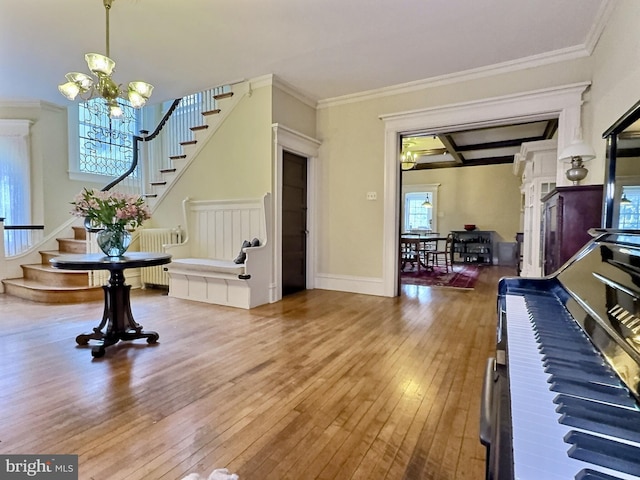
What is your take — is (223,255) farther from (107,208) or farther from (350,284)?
(107,208)

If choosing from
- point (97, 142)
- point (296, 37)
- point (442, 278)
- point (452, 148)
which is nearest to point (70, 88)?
point (296, 37)

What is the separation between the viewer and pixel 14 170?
5.19 m

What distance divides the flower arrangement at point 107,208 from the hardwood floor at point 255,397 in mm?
1019

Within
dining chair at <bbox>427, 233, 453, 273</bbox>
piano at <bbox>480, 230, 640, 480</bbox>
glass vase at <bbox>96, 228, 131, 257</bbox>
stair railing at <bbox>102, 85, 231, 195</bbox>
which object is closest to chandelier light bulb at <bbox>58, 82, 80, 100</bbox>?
glass vase at <bbox>96, 228, 131, 257</bbox>

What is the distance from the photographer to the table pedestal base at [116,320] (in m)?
2.67

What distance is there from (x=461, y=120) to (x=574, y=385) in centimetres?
400

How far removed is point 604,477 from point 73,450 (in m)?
1.82

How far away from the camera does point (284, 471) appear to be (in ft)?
4.22

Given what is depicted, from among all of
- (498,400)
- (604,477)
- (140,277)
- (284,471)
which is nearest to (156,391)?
(284,471)

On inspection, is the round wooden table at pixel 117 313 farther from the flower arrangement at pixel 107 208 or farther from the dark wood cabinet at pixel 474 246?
the dark wood cabinet at pixel 474 246

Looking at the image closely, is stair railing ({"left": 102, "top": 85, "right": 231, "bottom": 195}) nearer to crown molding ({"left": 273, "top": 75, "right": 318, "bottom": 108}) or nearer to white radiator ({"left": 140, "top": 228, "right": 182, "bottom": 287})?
white radiator ({"left": 140, "top": 228, "right": 182, "bottom": 287})

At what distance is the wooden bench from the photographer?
12.7ft

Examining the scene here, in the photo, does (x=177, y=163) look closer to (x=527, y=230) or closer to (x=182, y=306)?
(x=182, y=306)

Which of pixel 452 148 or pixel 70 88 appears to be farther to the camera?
pixel 452 148
